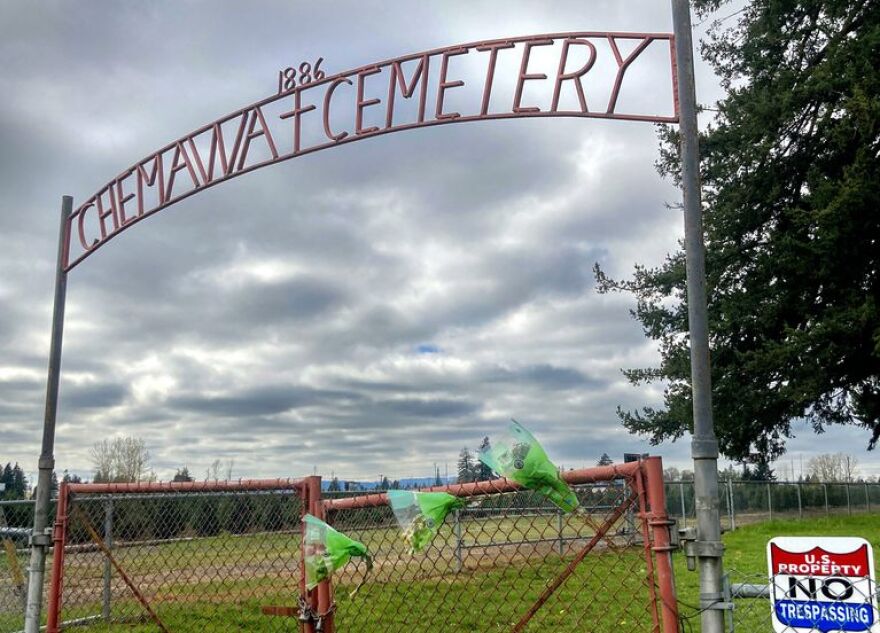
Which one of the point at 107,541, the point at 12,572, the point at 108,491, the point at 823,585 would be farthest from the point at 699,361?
the point at 12,572

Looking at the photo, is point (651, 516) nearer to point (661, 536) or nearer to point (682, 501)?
point (661, 536)

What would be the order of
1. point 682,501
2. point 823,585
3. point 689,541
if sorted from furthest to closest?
point 682,501
point 689,541
point 823,585

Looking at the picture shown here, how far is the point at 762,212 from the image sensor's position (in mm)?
16547

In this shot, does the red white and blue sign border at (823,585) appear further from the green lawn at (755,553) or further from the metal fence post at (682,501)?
the metal fence post at (682,501)

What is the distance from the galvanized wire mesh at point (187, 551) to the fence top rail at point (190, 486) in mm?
53

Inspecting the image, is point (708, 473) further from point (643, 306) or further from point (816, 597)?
point (643, 306)

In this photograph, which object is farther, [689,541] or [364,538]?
[364,538]

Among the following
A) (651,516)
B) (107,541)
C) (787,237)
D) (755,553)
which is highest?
(787,237)

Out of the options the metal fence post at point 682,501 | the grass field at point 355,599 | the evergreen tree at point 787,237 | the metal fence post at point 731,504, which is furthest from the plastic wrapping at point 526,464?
the metal fence post at point 731,504

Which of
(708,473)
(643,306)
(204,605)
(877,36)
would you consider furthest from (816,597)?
(643,306)

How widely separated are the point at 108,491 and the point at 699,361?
343cm

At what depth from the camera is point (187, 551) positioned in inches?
328

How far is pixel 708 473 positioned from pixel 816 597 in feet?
2.22

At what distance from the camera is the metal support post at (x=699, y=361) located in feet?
11.3
